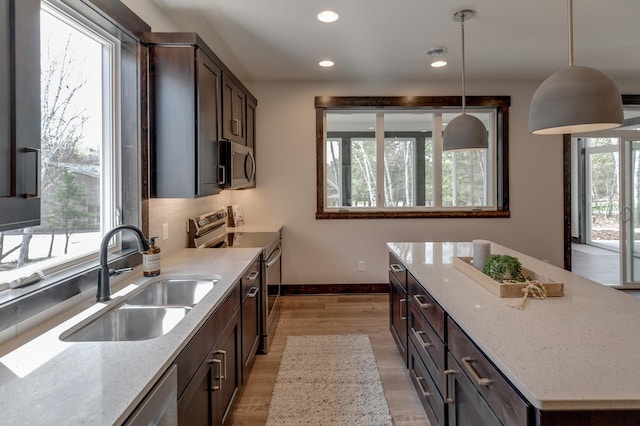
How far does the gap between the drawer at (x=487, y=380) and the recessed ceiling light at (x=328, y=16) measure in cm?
225

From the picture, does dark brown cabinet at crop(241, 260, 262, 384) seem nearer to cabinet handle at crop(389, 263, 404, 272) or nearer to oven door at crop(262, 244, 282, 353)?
oven door at crop(262, 244, 282, 353)

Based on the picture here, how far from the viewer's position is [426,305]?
1.90 meters

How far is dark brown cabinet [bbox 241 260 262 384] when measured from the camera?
2314mm

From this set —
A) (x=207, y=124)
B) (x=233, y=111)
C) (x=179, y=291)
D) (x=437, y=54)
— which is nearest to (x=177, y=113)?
(x=207, y=124)

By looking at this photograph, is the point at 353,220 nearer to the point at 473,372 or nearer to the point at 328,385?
the point at 328,385

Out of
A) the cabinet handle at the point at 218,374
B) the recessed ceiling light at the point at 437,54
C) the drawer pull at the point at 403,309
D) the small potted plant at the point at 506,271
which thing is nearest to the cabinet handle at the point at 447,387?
the small potted plant at the point at 506,271

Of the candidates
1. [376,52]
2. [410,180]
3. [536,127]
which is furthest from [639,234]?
[536,127]

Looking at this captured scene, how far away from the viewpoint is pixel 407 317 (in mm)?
2393

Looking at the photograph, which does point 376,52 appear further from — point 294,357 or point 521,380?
point 521,380

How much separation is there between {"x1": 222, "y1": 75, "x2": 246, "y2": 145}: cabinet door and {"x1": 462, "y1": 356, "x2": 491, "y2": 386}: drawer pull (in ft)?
7.68

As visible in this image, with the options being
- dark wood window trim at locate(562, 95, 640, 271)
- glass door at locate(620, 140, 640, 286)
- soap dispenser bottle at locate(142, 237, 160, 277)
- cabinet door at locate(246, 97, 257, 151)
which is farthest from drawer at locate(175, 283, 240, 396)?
glass door at locate(620, 140, 640, 286)

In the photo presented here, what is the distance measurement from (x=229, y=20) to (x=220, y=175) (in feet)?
3.84

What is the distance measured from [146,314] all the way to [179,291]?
0.34 m

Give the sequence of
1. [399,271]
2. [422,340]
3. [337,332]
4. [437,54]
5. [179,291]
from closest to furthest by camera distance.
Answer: [422,340], [179,291], [399,271], [337,332], [437,54]
